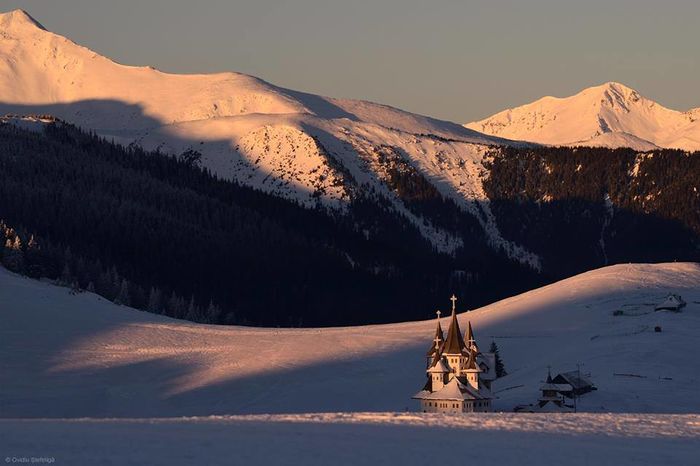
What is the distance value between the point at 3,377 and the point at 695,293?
257 feet

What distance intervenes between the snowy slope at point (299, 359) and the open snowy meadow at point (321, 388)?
10.3 inches

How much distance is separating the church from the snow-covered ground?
42.2 meters

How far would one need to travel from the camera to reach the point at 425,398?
117 m

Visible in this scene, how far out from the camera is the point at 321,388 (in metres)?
152

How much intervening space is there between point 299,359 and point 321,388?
14730mm

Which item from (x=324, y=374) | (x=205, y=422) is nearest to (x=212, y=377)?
(x=324, y=374)

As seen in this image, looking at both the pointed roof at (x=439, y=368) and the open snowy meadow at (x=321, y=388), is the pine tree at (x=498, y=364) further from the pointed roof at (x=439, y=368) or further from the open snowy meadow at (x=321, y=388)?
the pointed roof at (x=439, y=368)

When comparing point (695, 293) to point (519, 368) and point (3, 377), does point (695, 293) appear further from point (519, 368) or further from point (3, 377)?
point (3, 377)

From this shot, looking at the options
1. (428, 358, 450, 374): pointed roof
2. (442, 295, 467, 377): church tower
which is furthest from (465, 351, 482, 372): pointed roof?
(428, 358, 450, 374): pointed roof

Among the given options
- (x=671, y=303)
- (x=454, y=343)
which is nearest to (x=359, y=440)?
(x=454, y=343)

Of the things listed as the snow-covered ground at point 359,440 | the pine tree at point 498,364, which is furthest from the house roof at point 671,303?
the snow-covered ground at point 359,440

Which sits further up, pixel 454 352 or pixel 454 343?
pixel 454 343

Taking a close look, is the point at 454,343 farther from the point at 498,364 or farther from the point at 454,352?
the point at 498,364

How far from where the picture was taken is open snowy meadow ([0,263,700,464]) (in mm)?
61125
